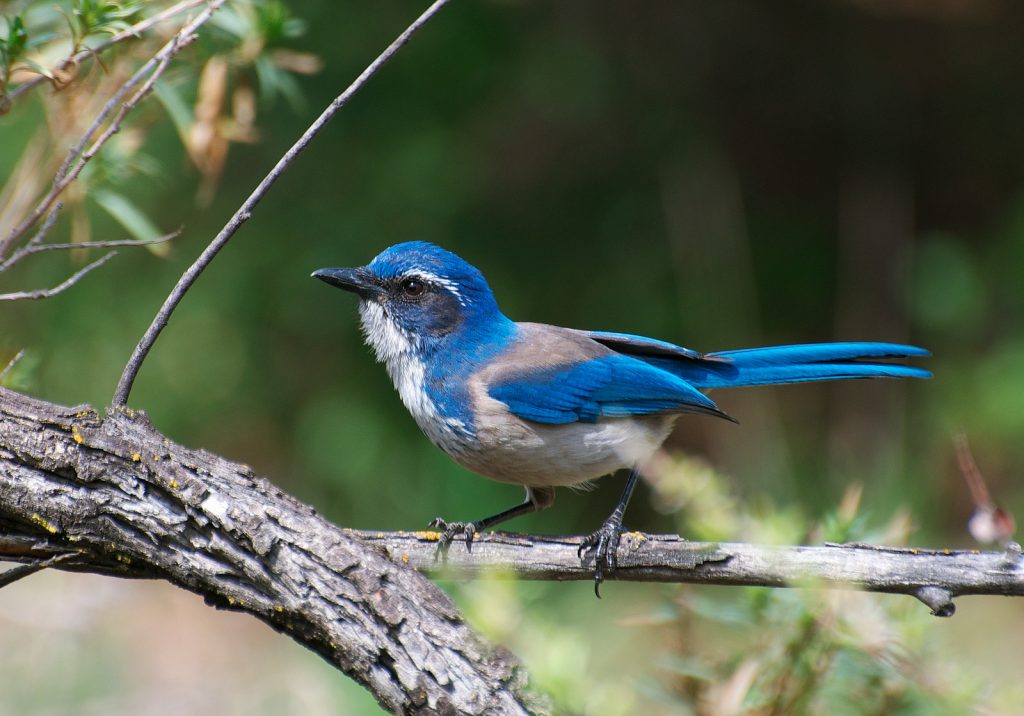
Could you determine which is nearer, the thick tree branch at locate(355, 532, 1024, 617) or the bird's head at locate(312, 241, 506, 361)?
the thick tree branch at locate(355, 532, 1024, 617)

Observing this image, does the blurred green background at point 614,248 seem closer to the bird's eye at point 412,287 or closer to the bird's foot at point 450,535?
the bird's eye at point 412,287

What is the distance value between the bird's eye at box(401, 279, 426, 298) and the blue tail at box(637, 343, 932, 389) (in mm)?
936

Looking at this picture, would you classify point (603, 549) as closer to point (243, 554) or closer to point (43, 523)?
point (243, 554)

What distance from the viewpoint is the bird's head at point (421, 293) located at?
4.23 metres

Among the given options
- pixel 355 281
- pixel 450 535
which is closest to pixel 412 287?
pixel 355 281

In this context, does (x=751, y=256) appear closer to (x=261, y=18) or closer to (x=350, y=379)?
(x=350, y=379)

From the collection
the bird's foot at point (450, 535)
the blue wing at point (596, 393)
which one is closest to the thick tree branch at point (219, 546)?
the bird's foot at point (450, 535)

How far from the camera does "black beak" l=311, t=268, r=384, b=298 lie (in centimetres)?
422

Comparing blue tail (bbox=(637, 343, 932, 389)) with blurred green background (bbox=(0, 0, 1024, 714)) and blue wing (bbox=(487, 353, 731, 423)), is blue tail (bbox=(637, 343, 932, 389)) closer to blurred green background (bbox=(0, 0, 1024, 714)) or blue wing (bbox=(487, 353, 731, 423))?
blue wing (bbox=(487, 353, 731, 423))

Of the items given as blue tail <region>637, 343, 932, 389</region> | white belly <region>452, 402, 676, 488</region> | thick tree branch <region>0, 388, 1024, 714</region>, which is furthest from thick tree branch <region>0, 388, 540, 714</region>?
blue tail <region>637, 343, 932, 389</region>

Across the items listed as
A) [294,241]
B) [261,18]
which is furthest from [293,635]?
[294,241]

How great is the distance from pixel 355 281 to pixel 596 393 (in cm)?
104

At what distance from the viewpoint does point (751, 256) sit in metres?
8.18

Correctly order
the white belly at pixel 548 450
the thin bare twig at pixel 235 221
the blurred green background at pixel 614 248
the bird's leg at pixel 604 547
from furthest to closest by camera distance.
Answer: the blurred green background at pixel 614 248, the white belly at pixel 548 450, the bird's leg at pixel 604 547, the thin bare twig at pixel 235 221
